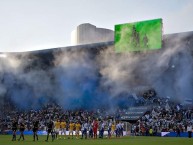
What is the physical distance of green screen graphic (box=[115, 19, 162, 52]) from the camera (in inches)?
2286

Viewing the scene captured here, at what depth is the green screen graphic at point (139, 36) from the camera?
5806 cm

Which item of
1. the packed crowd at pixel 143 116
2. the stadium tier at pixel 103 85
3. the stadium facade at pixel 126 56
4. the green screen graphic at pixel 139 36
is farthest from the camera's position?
the stadium facade at pixel 126 56

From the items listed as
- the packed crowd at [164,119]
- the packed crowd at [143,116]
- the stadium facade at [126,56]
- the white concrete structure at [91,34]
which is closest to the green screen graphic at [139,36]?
the stadium facade at [126,56]

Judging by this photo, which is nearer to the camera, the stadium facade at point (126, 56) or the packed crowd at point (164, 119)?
the packed crowd at point (164, 119)

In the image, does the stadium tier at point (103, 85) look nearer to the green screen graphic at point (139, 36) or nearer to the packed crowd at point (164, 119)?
the packed crowd at point (164, 119)

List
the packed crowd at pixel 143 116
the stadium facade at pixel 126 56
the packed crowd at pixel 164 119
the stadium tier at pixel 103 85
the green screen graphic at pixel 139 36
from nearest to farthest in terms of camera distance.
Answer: the packed crowd at pixel 164 119
the packed crowd at pixel 143 116
the green screen graphic at pixel 139 36
the stadium tier at pixel 103 85
the stadium facade at pixel 126 56

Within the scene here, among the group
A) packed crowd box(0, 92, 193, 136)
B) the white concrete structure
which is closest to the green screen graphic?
packed crowd box(0, 92, 193, 136)

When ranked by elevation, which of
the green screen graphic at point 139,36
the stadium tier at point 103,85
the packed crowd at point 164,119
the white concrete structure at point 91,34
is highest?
the white concrete structure at point 91,34

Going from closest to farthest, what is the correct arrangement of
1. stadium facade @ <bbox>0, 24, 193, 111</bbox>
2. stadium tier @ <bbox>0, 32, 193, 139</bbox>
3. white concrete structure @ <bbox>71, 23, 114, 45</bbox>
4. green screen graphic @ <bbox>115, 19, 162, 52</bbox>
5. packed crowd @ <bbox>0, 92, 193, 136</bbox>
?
packed crowd @ <bbox>0, 92, 193, 136</bbox> → green screen graphic @ <bbox>115, 19, 162, 52</bbox> → stadium tier @ <bbox>0, 32, 193, 139</bbox> → stadium facade @ <bbox>0, 24, 193, 111</bbox> → white concrete structure @ <bbox>71, 23, 114, 45</bbox>

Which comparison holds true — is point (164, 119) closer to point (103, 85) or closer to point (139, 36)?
point (139, 36)

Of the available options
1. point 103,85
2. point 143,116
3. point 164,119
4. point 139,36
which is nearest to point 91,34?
point 103,85

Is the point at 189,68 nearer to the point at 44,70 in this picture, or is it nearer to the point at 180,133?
the point at 180,133

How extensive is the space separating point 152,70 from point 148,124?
10238mm

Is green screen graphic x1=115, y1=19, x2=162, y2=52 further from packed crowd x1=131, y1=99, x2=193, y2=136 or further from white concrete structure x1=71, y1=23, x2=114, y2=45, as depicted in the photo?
white concrete structure x1=71, y1=23, x2=114, y2=45
